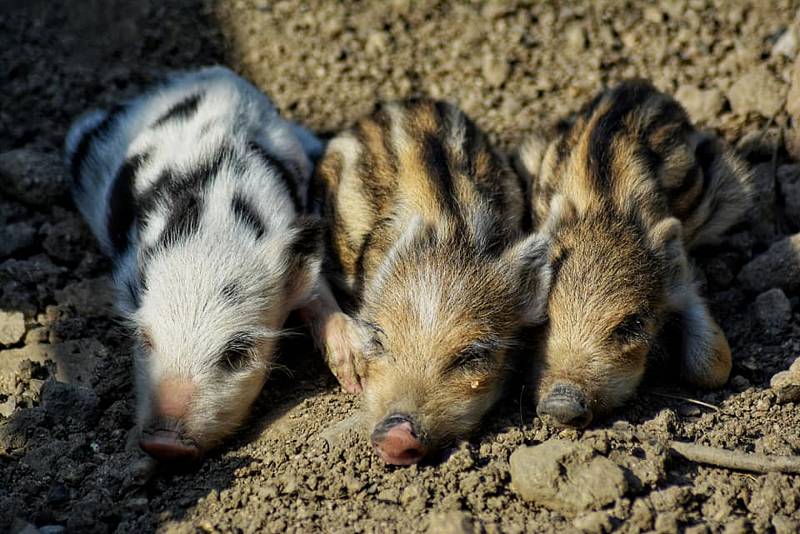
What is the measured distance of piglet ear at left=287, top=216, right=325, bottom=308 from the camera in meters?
4.09

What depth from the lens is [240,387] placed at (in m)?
3.76

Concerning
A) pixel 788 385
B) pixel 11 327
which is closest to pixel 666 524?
pixel 788 385

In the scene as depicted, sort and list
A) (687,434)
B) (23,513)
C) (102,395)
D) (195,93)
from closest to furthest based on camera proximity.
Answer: (23,513) → (687,434) → (102,395) → (195,93)

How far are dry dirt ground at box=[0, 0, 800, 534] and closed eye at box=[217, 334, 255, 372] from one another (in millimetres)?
247

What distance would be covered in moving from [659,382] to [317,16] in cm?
316

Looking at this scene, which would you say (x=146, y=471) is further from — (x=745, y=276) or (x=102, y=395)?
(x=745, y=276)

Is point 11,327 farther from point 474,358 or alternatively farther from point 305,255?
point 474,358

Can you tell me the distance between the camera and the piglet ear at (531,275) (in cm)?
382

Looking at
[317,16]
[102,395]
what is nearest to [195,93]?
[317,16]

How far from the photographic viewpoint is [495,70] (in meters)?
5.60

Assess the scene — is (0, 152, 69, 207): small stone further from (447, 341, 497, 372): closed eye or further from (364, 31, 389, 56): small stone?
(447, 341, 497, 372): closed eye

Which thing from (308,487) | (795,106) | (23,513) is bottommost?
(23,513)

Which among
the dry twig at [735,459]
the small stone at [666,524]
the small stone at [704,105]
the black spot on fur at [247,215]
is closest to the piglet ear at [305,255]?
the black spot on fur at [247,215]

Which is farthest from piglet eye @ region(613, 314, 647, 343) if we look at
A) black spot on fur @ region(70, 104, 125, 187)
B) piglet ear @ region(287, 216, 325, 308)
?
black spot on fur @ region(70, 104, 125, 187)
